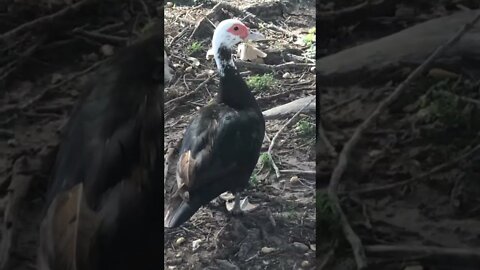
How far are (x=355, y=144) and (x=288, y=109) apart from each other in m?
0.25

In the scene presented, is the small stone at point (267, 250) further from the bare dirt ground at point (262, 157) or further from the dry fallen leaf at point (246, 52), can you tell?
the dry fallen leaf at point (246, 52)

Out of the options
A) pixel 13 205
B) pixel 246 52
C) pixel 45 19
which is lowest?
pixel 13 205

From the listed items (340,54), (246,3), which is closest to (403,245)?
(340,54)

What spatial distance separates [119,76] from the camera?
1.89 meters

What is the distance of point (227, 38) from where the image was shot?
1914 mm

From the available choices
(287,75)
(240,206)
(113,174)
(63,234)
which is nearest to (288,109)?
(287,75)

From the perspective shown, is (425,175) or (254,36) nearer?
(425,175)

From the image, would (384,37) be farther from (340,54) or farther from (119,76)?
(119,76)

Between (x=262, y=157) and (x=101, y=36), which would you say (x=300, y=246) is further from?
(x=101, y=36)

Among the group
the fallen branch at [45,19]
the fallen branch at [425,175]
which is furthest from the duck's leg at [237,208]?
the fallen branch at [45,19]

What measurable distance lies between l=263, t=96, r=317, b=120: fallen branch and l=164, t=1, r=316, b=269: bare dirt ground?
0.01 meters

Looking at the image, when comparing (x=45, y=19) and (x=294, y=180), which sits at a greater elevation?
(x=45, y=19)

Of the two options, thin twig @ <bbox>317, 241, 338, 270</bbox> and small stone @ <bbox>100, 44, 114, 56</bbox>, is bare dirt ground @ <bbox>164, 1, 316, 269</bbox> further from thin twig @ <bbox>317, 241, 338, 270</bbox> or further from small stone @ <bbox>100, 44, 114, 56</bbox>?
small stone @ <bbox>100, 44, 114, 56</bbox>

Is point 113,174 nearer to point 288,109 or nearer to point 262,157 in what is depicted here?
point 262,157
